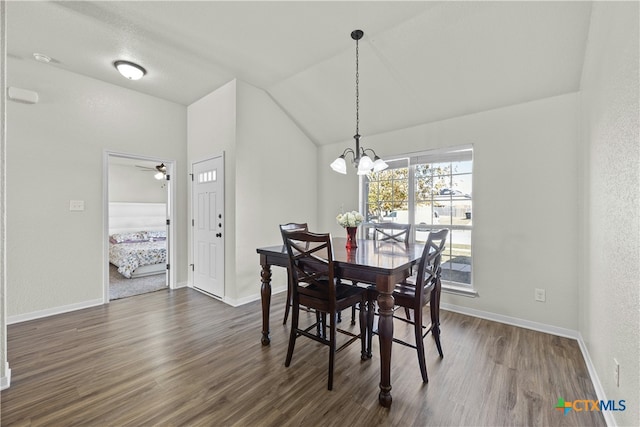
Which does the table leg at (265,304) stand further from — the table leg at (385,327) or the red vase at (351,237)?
the table leg at (385,327)

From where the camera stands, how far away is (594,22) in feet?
6.45

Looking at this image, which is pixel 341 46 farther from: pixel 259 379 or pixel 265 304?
pixel 259 379

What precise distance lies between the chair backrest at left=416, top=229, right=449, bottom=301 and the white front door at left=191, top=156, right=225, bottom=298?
2597mm

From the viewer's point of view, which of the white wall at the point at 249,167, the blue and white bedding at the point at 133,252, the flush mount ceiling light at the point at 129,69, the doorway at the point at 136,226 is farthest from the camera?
the blue and white bedding at the point at 133,252

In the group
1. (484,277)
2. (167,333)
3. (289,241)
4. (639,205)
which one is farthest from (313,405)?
(484,277)

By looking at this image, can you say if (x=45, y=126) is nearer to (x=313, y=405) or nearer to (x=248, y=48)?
(x=248, y=48)

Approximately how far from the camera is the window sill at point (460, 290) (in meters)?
3.15

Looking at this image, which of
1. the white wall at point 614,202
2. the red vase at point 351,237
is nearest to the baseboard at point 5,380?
the red vase at point 351,237

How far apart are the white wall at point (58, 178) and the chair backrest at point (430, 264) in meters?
3.83

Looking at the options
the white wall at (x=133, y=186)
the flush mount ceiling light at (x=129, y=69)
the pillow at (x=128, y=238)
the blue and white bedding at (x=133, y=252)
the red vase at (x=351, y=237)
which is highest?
the flush mount ceiling light at (x=129, y=69)

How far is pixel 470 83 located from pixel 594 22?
96cm

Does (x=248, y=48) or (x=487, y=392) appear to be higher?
(x=248, y=48)

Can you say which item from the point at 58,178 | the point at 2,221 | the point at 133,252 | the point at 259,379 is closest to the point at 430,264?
the point at 259,379

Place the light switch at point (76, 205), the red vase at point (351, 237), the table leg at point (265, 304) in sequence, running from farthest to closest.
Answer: the light switch at point (76, 205) < the red vase at point (351, 237) < the table leg at point (265, 304)
